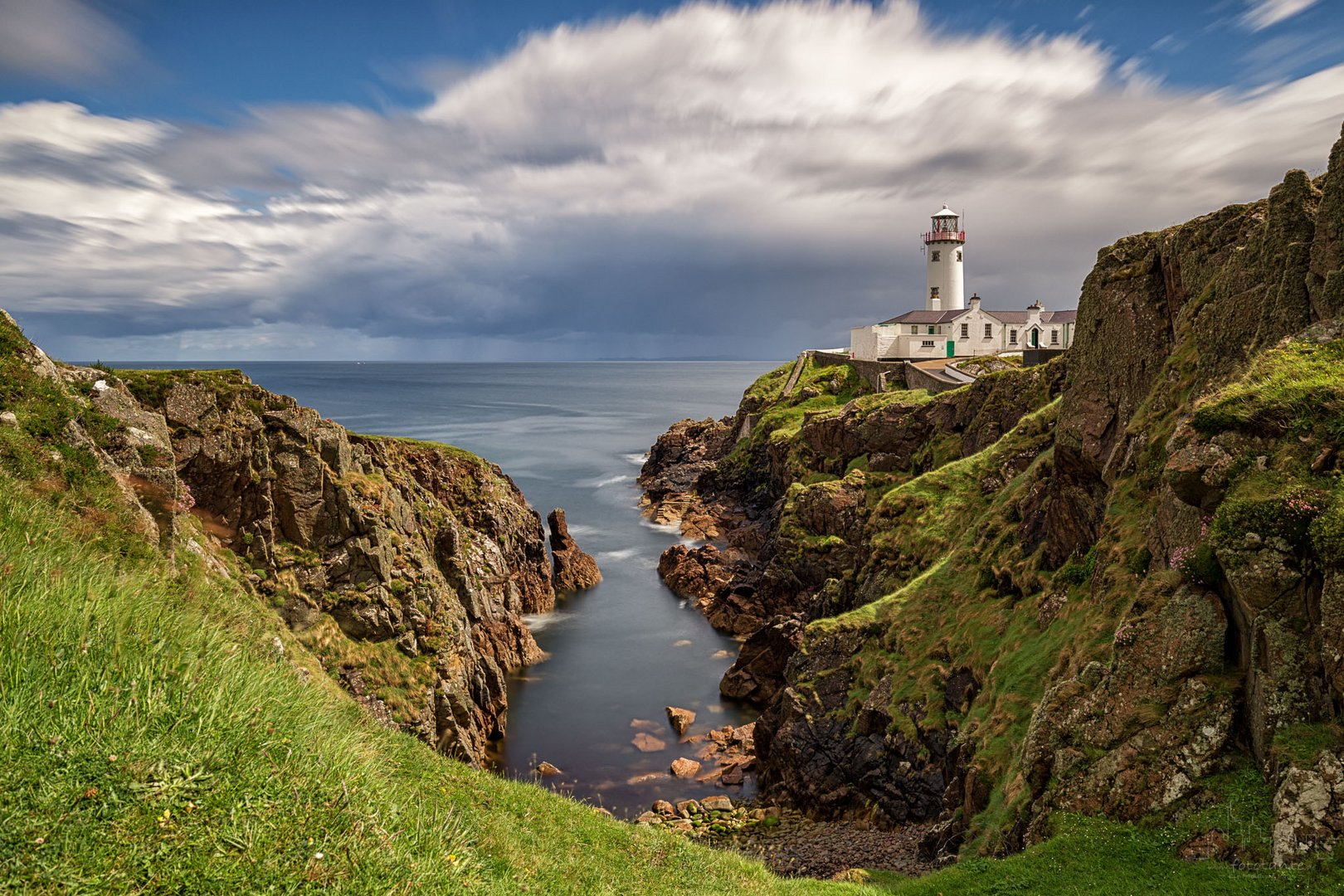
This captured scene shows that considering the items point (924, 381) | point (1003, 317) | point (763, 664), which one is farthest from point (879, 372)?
point (763, 664)

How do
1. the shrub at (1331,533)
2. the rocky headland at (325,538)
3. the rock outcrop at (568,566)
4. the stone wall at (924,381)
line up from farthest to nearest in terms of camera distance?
the stone wall at (924,381) → the rock outcrop at (568,566) → the rocky headland at (325,538) → the shrub at (1331,533)

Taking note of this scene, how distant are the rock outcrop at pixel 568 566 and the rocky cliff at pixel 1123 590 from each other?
86.7ft

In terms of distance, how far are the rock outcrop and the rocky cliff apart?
26434 millimetres

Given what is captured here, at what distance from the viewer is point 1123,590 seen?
74.1 feet

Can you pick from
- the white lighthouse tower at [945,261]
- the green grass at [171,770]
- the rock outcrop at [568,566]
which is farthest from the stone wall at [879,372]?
the green grass at [171,770]

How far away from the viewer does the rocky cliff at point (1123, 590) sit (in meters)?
14.4

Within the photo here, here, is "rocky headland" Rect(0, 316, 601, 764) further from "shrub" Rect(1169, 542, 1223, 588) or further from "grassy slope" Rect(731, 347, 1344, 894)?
"shrub" Rect(1169, 542, 1223, 588)

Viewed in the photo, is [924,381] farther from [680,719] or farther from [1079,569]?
[1079,569]

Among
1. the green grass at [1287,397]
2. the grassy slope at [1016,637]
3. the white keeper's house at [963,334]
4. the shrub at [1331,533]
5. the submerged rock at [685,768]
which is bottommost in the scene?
the submerged rock at [685,768]

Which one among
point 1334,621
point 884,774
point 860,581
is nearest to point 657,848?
point 1334,621

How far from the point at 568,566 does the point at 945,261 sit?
88160mm

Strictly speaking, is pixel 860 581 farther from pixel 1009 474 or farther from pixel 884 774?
pixel 884 774

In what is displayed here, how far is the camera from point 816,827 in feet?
106

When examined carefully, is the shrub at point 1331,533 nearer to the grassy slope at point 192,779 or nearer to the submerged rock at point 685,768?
the grassy slope at point 192,779
